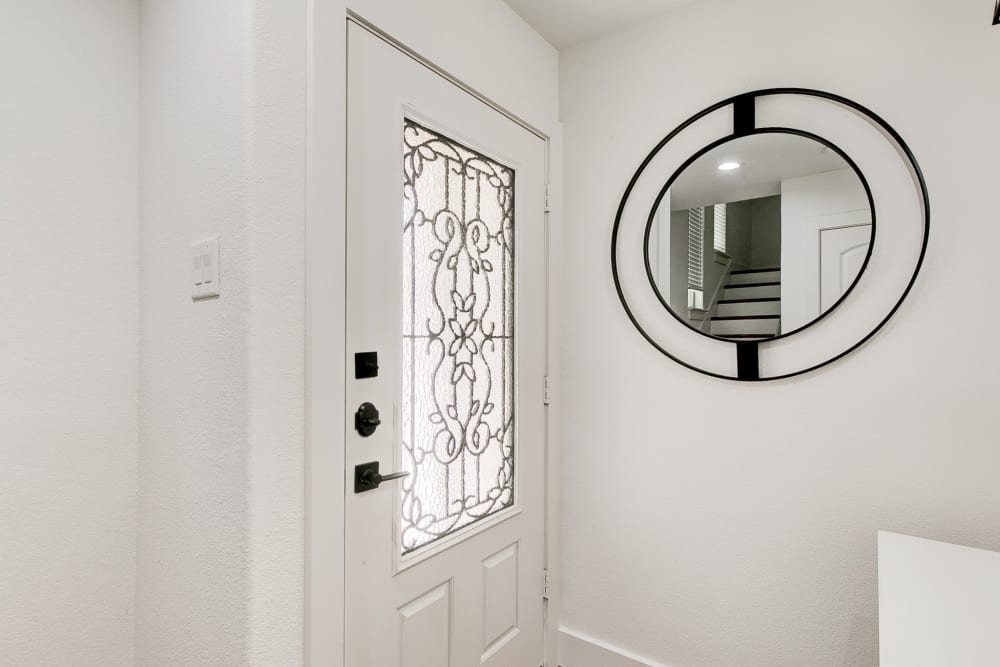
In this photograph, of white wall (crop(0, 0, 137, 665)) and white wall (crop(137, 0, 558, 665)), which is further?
white wall (crop(0, 0, 137, 665))

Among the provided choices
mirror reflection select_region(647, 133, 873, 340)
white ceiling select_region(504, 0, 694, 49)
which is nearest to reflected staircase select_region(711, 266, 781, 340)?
mirror reflection select_region(647, 133, 873, 340)

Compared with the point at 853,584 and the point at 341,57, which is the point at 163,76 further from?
the point at 853,584

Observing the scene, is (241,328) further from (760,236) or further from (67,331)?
(760,236)

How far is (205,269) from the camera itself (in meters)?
1.10

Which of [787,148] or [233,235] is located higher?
[787,148]

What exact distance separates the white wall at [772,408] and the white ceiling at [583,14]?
6 centimetres

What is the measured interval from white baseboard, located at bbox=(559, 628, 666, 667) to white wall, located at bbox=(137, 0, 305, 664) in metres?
1.23

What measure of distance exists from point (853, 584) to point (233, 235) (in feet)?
6.23

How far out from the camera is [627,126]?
185 cm

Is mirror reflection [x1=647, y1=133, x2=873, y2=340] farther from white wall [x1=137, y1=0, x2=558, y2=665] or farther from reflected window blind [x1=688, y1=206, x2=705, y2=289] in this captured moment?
white wall [x1=137, y1=0, x2=558, y2=665]

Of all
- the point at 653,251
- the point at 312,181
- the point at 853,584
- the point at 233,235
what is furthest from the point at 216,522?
the point at 853,584

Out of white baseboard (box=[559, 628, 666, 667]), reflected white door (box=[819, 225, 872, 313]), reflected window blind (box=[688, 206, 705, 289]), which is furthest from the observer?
white baseboard (box=[559, 628, 666, 667])

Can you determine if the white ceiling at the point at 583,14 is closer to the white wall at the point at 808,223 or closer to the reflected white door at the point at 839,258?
the white wall at the point at 808,223

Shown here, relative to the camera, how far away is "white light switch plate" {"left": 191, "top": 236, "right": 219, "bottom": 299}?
1.07 m
